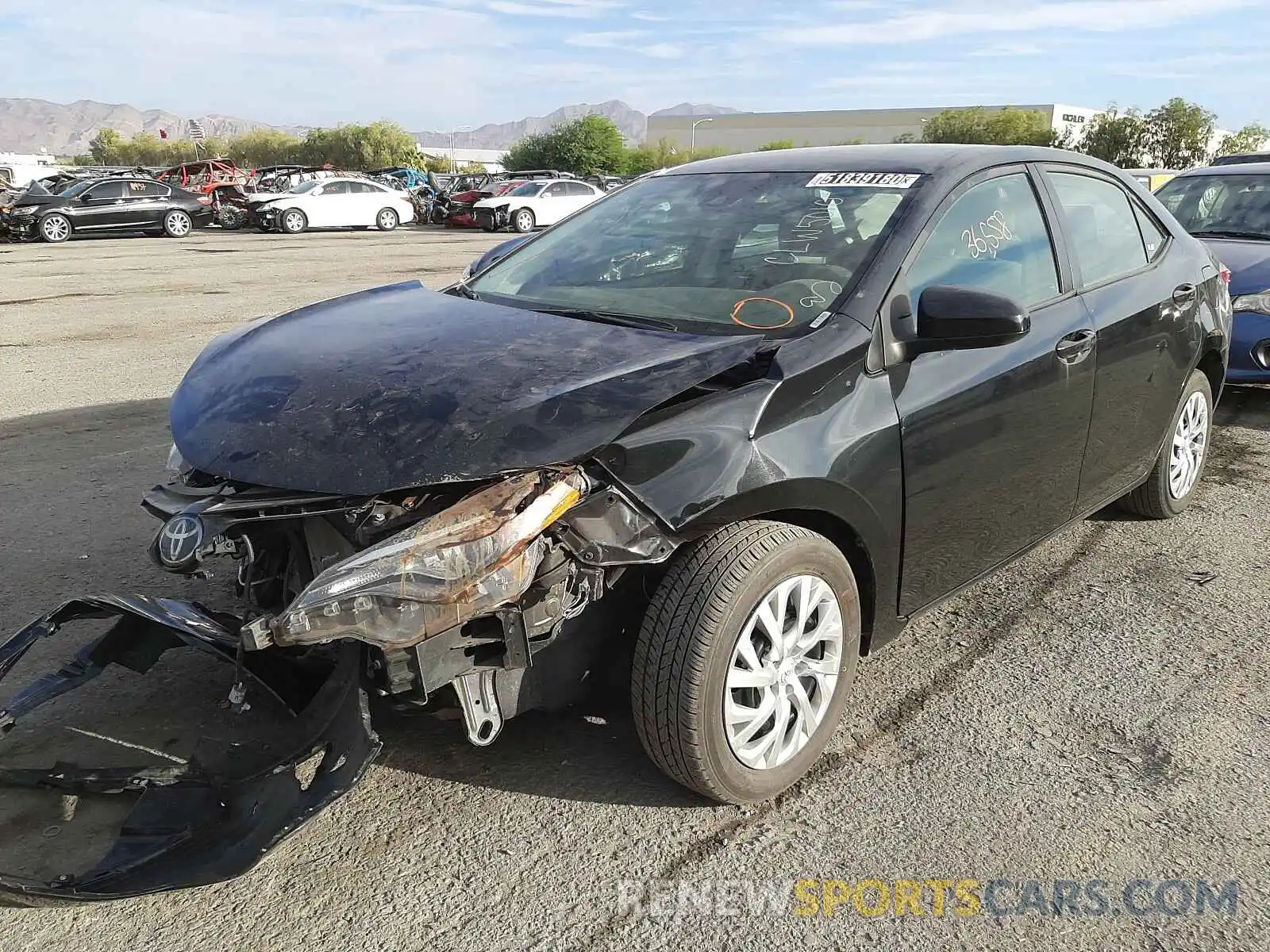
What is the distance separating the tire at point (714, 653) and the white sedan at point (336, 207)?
27.0 metres

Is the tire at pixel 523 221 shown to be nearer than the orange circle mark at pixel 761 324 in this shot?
No

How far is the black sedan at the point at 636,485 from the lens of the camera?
7.49 feet

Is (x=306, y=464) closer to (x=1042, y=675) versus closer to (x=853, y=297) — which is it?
(x=853, y=297)

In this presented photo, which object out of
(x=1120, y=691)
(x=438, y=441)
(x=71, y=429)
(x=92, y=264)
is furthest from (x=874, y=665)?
(x=92, y=264)

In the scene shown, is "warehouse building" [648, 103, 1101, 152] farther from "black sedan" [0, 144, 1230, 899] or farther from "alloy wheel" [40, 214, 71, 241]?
"black sedan" [0, 144, 1230, 899]

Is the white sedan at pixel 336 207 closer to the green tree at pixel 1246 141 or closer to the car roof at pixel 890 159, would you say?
the car roof at pixel 890 159

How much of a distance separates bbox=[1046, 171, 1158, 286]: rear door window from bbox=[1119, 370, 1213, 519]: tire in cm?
79

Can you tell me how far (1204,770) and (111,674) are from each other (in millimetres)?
3405

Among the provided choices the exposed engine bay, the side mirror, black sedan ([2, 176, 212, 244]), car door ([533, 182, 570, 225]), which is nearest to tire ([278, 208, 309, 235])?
black sedan ([2, 176, 212, 244])

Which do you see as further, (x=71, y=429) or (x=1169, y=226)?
(x=71, y=429)

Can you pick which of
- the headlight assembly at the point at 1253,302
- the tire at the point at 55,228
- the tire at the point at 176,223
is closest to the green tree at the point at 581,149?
the tire at the point at 176,223

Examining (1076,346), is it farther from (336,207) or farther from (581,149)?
(581,149)

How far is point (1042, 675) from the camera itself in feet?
11.2

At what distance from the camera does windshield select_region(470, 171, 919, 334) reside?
10.0 feet
